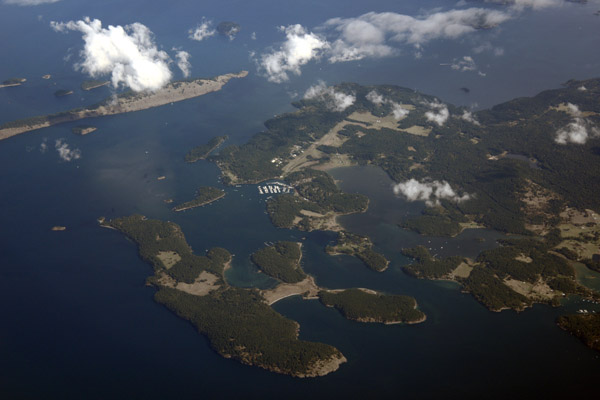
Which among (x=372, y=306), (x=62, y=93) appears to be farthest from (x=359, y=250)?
(x=62, y=93)

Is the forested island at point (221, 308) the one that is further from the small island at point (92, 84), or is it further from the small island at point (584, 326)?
the small island at point (92, 84)

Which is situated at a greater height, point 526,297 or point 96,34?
point 96,34

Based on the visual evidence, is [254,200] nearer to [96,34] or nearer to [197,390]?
[197,390]

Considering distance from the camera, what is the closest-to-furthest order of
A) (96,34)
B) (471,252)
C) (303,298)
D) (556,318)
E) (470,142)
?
(556,318) → (303,298) → (471,252) → (470,142) → (96,34)

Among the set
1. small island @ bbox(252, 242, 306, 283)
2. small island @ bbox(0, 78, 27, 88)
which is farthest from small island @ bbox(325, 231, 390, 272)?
small island @ bbox(0, 78, 27, 88)

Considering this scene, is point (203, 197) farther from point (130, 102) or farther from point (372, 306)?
point (130, 102)

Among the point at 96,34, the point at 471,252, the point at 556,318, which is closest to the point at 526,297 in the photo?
the point at 556,318

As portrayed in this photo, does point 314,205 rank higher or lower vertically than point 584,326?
higher
